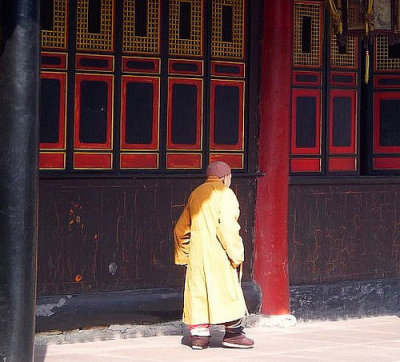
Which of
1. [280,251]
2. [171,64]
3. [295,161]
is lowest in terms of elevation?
[280,251]

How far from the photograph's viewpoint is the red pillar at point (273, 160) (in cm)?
1011

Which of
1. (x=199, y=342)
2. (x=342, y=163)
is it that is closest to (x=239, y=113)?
(x=342, y=163)

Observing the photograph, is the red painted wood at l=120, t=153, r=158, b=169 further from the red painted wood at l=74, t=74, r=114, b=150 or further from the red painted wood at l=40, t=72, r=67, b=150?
the red painted wood at l=40, t=72, r=67, b=150

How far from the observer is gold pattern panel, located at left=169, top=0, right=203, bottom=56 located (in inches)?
384

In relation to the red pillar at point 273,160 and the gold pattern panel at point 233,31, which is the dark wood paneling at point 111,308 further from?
the gold pattern panel at point 233,31

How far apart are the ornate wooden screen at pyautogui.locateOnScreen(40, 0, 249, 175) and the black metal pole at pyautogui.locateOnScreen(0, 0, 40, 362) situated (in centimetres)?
304

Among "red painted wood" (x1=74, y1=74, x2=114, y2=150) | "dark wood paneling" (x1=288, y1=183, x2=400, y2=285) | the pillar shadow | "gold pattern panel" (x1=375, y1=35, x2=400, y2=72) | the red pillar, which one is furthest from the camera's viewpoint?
"gold pattern panel" (x1=375, y1=35, x2=400, y2=72)

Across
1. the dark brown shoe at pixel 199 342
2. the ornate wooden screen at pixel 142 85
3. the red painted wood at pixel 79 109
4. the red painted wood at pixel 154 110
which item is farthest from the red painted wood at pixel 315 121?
the dark brown shoe at pixel 199 342

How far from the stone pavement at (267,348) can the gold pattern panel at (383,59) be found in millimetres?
2541

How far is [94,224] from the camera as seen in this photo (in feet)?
30.7

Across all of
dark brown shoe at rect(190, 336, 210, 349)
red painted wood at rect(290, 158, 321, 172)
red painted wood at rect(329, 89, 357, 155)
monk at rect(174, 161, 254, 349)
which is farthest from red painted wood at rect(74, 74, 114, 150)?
red painted wood at rect(329, 89, 357, 155)

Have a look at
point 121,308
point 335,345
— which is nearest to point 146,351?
point 121,308

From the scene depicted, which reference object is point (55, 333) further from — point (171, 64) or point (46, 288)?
point (171, 64)

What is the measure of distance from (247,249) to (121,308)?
140 centimetres
